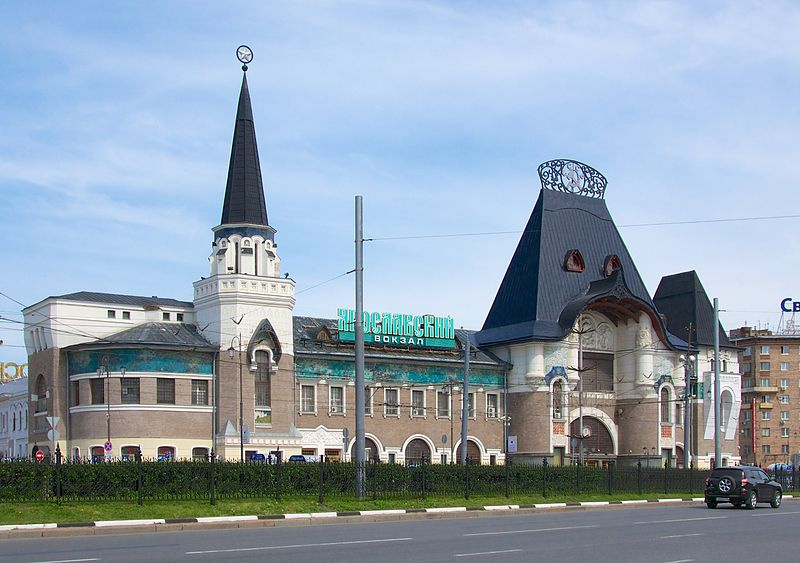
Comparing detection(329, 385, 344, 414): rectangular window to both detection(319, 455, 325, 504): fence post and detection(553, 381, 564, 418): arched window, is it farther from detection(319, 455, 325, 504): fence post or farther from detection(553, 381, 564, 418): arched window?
detection(319, 455, 325, 504): fence post

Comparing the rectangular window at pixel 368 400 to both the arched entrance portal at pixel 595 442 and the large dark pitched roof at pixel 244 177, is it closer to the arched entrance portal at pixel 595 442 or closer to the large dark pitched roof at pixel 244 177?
the large dark pitched roof at pixel 244 177

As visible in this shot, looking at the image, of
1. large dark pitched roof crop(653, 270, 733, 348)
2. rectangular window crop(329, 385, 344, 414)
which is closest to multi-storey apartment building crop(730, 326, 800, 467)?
large dark pitched roof crop(653, 270, 733, 348)

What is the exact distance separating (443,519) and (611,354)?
143ft

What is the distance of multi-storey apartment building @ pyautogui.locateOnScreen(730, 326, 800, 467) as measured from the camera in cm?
11531

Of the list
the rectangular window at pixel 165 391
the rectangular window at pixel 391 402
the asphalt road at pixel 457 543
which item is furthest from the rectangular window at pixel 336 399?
Result: the asphalt road at pixel 457 543

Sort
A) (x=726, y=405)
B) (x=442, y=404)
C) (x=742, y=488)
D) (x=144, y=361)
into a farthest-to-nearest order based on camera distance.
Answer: (x=726, y=405), (x=442, y=404), (x=144, y=361), (x=742, y=488)

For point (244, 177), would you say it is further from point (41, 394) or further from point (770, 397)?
point (770, 397)

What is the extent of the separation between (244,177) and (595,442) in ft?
95.4

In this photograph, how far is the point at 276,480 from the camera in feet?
106

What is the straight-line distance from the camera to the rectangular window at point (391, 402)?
63.7 metres

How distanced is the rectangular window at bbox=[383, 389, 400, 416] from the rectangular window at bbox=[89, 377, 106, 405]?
55.9 ft

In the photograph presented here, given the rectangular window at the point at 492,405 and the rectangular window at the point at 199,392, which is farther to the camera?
the rectangular window at the point at 492,405

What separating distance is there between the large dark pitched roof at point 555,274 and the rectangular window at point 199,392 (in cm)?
2163

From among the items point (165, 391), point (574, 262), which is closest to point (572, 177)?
point (574, 262)
